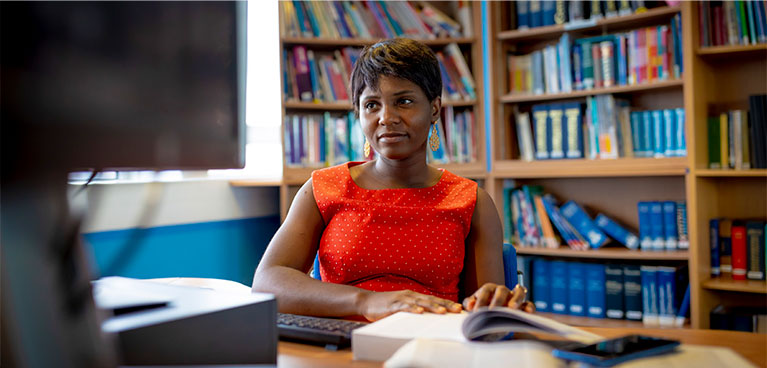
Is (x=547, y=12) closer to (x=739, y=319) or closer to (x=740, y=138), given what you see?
(x=740, y=138)

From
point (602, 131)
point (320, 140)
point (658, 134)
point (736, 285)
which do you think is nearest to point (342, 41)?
point (320, 140)

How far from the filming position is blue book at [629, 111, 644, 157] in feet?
9.77

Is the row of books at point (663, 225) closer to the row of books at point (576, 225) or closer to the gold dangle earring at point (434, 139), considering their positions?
the row of books at point (576, 225)

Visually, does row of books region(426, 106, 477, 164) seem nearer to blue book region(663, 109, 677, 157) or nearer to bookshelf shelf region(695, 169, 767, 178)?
blue book region(663, 109, 677, 157)

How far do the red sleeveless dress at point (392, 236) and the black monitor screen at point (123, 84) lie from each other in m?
0.83

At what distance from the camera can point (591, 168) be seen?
3.01m

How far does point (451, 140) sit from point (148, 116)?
2.74 metres

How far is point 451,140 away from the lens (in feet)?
10.8

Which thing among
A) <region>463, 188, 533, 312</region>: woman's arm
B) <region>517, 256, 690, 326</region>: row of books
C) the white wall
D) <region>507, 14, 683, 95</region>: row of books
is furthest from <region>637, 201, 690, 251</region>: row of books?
the white wall

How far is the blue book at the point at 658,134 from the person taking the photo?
9.55ft

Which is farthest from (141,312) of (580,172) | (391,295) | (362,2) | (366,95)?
(362,2)

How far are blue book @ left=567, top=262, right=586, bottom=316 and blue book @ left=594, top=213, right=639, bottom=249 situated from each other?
0.22m

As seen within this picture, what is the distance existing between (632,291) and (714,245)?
0.43 metres

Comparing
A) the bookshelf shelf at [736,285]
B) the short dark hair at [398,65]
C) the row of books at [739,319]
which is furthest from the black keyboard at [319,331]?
the row of books at [739,319]
